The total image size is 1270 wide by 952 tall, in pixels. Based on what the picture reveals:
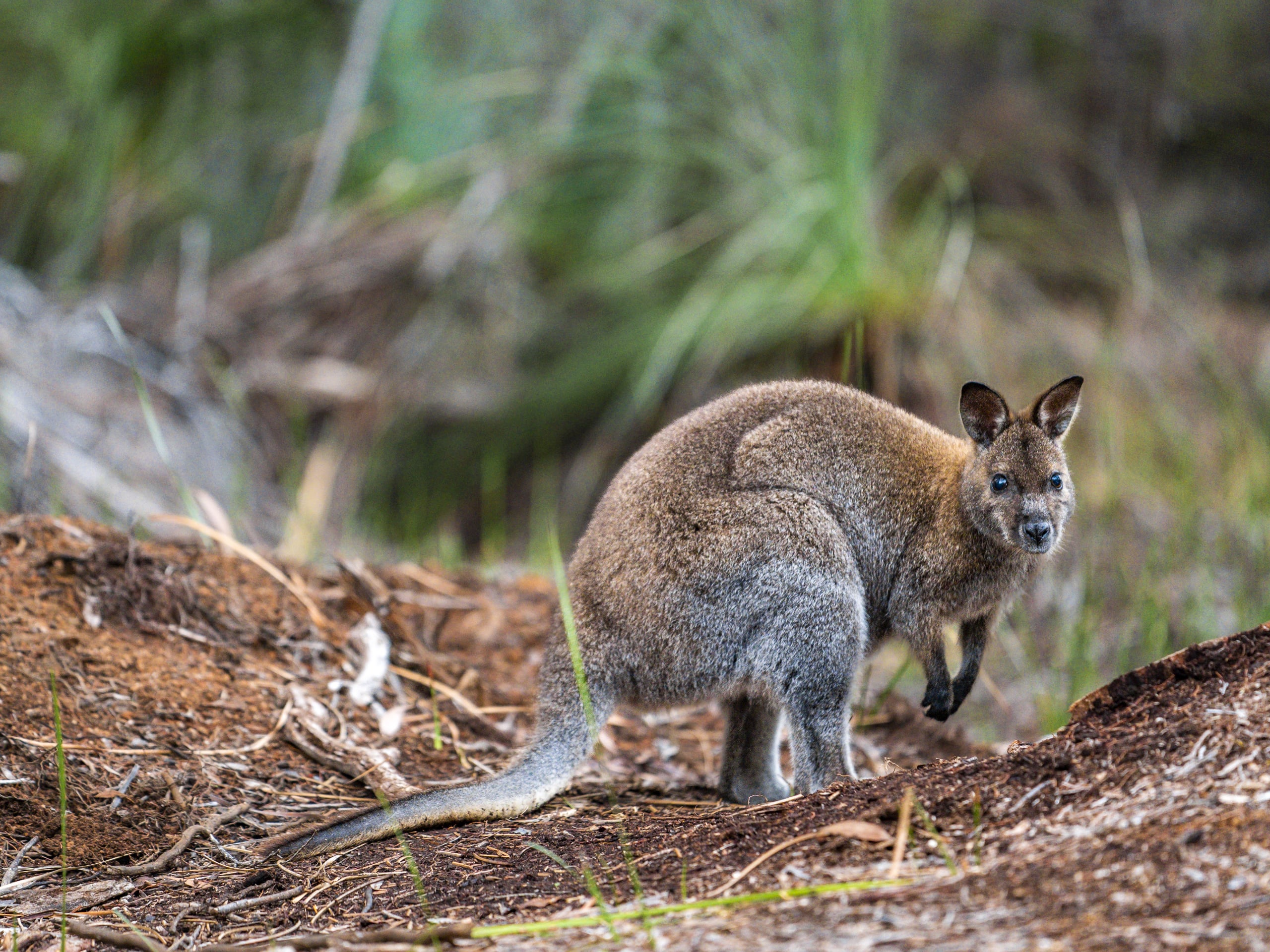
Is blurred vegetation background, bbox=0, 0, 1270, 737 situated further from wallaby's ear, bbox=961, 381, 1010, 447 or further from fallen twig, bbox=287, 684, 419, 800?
fallen twig, bbox=287, 684, 419, 800

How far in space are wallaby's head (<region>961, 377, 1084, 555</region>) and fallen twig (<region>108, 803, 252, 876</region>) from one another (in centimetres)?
230

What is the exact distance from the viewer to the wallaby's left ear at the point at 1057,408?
356 centimetres

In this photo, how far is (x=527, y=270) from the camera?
789 centimetres

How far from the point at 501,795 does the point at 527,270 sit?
530cm

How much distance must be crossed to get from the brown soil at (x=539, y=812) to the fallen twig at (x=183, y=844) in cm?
3

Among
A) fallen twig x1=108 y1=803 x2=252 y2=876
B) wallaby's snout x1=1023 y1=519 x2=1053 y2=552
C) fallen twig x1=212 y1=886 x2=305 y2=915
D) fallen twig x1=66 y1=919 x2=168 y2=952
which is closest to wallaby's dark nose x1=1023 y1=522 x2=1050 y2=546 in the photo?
wallaby's snout x1=1023 y1=519 x2=1053 y2=552

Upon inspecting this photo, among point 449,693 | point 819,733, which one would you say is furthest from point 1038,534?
point 449,693

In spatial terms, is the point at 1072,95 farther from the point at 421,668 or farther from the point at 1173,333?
the point at 421,668

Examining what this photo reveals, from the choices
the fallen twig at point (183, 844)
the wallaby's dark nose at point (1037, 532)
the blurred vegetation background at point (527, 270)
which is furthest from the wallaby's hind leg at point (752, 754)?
the blurred vegetation background at point (527, 270)

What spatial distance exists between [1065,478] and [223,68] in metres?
6.42

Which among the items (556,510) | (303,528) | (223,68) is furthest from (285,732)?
(223,68)

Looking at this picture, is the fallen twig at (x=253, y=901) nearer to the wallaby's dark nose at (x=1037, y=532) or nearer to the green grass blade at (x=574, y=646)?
the green grass blade at (x=574, y=646)

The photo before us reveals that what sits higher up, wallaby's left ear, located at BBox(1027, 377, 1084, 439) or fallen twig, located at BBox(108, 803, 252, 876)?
wallaby's left ear, located at BBox(1027, 377, 1084, 439)

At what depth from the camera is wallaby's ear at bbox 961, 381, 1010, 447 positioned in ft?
11.8
